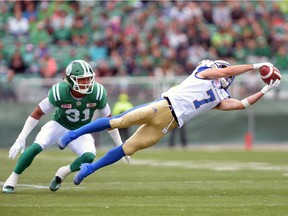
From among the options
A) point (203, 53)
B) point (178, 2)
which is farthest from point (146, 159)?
point (178, 2)

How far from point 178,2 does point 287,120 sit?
4779 millimetres

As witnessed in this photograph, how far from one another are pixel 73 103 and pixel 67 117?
9.2 inches

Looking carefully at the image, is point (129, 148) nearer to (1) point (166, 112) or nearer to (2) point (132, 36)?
(1) point (166, 112)

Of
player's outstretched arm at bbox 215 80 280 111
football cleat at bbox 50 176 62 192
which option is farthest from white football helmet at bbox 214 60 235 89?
football cleat at bbox 50 176 62 192

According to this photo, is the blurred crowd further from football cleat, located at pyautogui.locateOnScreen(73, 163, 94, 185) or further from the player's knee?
football cleat, located at pyautogui.locateOnScreen(73, 163, 94, 185)

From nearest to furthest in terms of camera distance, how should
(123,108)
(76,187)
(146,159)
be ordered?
(76,187) → (146,159) → (123,108)

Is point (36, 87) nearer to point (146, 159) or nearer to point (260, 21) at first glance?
Result: point (146, 159)

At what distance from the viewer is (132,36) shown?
22.5 m

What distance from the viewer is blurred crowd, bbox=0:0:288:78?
2173cm

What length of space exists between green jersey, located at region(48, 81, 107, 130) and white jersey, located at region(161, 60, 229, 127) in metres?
0.87

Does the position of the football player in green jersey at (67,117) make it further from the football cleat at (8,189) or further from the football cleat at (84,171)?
the football cleat at (84,171)

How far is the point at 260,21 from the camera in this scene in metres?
24.8

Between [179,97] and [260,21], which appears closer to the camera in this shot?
[179,97]

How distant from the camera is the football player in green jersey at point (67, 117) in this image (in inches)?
390
